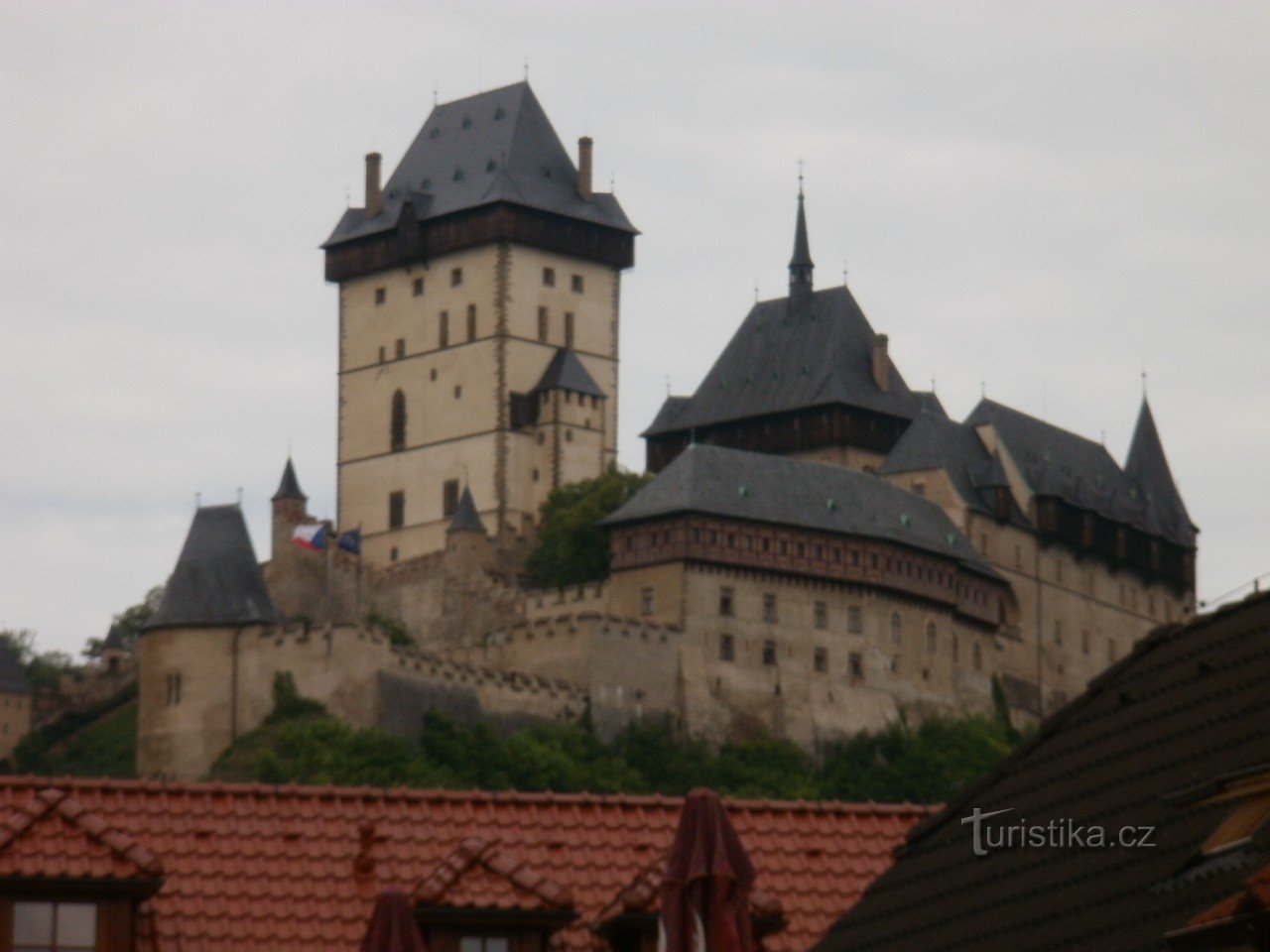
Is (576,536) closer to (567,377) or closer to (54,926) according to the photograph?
(567,377)

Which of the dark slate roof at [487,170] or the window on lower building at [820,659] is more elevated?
the dark slate roof at [487,170]

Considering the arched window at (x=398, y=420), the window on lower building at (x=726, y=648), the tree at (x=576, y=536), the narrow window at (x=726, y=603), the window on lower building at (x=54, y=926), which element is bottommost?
the window on lower building at (x=54, y=926)

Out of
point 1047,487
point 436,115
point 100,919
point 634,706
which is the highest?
point 436,115

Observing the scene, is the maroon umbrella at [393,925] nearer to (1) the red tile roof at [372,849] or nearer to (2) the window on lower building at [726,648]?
(1) the red tile roof at [372,849]

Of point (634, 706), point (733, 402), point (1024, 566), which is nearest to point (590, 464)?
point (733, 402)

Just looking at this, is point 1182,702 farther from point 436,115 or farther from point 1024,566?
point 436,115

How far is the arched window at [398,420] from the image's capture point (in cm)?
11000

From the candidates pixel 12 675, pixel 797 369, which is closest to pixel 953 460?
pixel 797 369

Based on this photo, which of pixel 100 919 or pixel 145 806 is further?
pixel 145 806

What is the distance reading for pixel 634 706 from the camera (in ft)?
288

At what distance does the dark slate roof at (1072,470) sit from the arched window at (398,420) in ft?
54.3

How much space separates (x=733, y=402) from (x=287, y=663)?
26440 mm

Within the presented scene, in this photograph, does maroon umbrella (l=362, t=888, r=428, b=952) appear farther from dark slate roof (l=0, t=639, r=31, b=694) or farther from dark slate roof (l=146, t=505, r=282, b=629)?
dark slate roof (l=0, t=639, r=31, b=694)

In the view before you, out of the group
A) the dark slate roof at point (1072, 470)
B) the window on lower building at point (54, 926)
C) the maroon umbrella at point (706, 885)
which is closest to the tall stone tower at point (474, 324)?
the dark slate roof at point (1072, 470)
